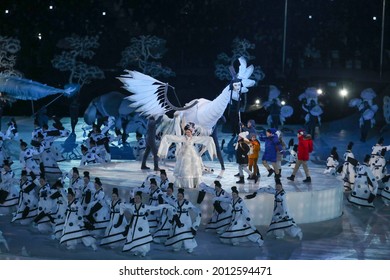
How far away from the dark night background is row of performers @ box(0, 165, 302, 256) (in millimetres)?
16052

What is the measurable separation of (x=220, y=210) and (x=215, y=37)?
1845cm

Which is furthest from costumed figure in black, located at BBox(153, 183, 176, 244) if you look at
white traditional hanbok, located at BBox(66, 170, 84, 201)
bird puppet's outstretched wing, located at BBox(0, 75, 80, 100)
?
bird puppet's outstretched wing, located at BBox(0, 75, 80, 100)

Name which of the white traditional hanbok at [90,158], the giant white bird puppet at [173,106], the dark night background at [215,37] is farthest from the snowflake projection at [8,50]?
the giant white bird puppet at [173,106]

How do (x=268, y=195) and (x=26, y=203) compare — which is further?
(x=26, y=203)

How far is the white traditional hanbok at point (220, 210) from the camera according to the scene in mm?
12586

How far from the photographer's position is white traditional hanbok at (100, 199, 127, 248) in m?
12.0

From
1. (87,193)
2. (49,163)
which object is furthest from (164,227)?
(49,163)

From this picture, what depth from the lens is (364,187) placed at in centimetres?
1495

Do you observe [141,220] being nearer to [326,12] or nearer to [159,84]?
[159,84]

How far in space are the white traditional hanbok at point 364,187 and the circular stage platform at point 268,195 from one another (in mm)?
415

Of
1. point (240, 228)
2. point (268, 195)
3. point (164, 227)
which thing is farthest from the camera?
point (268, 195)

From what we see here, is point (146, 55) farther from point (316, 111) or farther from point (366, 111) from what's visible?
point (366, 111)

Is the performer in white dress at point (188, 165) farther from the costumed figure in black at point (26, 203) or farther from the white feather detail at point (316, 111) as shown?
the white feather detail at point (316, 111)

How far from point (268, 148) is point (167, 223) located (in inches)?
114
